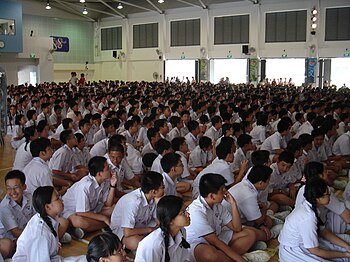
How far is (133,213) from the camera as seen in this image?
403 centimetres

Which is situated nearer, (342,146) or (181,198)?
(181,198)

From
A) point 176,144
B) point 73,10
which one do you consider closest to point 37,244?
point 176,144

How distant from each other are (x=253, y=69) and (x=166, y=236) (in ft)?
73.8

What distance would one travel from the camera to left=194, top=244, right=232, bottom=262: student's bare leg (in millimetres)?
3703

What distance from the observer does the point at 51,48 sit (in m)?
26.6

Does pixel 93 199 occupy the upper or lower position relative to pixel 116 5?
lower

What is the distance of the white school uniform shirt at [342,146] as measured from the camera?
7.43 m

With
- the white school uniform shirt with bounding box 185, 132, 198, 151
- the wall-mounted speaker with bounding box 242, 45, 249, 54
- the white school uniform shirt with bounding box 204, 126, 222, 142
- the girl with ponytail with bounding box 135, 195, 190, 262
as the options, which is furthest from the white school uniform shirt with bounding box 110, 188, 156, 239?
the wall-mounted speaker with bounding box 242, 45, 249, 54

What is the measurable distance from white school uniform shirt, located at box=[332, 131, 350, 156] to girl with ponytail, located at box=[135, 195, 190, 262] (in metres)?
5.25

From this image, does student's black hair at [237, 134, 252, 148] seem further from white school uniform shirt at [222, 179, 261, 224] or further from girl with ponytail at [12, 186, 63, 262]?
girl with ponytail at [12, 186, 63, 262]

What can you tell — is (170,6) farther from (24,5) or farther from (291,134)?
(291,134)

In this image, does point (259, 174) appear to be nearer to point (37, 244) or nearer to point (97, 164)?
point (97, 164)

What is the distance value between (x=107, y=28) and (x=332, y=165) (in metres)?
27.9

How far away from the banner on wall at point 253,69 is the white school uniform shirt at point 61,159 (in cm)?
1944
